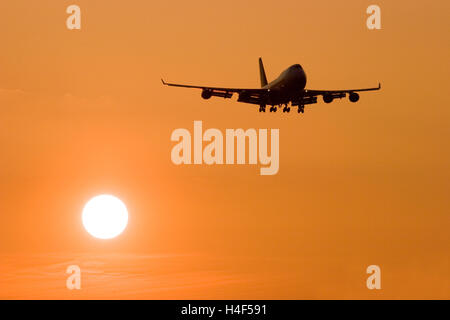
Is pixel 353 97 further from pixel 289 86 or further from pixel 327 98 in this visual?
pixel 289 86

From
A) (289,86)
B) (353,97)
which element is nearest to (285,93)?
(289,86)

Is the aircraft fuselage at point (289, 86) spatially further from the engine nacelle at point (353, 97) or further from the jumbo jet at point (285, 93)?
the engine nacelle at point (353, 97)

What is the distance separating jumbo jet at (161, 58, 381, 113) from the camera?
575 feet

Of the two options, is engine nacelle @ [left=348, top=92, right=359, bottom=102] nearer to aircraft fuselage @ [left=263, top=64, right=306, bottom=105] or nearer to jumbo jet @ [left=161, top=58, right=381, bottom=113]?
jumbo jet @ [left=161, top=58, right=381, bottom=113]

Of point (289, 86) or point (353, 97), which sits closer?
point (289, 86)

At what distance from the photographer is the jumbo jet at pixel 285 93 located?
175375 mm

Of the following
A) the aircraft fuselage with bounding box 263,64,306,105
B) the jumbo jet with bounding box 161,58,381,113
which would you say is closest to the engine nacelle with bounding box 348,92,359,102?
the jumbo jet with bounding box 161,58,381,113

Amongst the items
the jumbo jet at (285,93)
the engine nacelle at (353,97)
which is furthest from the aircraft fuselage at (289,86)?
the engine nacelle at (353,97)

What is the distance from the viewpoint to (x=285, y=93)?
17688 centimetres

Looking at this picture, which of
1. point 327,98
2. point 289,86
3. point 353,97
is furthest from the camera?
point 327,98
